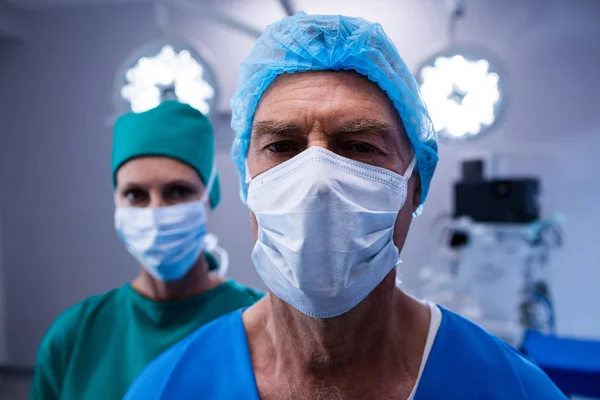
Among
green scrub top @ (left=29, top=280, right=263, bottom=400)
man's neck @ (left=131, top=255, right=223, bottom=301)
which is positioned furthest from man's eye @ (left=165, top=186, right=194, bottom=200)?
green scrub top @ (left=29, top=280, right=263, bottom=400)

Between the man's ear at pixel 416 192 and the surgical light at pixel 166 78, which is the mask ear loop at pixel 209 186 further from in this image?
the man's ear at pixel 416 192

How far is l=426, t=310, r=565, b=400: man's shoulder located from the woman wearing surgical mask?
0.75 m

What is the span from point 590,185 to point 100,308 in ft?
10.3

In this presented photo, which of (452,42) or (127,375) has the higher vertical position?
(452,42)

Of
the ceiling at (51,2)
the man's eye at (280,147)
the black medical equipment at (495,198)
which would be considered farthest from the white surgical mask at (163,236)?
the ceiling at (51,2)

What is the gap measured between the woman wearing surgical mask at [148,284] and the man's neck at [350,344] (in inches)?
20.3

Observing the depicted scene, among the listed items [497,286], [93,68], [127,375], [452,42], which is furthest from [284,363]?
[93,68]

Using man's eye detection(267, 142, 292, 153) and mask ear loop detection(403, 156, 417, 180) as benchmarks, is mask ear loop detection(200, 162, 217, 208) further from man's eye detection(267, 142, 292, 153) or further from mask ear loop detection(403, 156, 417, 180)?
mask ear loop detection(403, 156, 417, 180)

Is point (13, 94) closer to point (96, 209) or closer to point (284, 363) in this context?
point (96, 209)

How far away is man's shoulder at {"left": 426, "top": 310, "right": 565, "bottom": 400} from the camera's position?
0.94m

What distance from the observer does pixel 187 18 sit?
3699 mm

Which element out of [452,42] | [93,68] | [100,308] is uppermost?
[93,68]

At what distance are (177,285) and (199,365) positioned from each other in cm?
55

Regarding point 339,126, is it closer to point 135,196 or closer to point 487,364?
point 487,364
